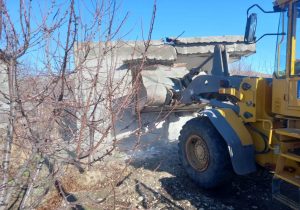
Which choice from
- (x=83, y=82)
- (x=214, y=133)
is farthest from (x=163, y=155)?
(x=83, y=82)

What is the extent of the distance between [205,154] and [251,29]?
190 centimetres

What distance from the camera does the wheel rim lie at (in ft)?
15.7

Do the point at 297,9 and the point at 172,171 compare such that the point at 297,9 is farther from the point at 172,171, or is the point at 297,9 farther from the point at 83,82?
the point at 172,171

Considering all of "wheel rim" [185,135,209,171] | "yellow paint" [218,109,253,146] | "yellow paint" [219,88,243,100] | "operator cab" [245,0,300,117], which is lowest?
"wheel rim" [185,135,209,171]

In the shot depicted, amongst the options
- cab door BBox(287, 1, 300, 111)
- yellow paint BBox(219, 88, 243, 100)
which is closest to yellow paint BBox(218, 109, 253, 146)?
yellow paint BBox(219, 88, 243, 100)

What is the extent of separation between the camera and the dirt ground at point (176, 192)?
4.29 metres

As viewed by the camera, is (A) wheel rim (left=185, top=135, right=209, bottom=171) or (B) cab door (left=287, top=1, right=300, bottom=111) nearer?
(B) cab door (left=287, top=1, right=300, bottom=111)

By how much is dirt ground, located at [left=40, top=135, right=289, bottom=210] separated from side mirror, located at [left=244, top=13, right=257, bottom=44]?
5.76 ft

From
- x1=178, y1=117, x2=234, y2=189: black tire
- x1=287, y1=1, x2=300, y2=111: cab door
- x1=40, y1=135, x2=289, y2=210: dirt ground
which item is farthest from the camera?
x1=178, y1=117, x2=234, y2=189: black tire

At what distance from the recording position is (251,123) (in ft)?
14.8

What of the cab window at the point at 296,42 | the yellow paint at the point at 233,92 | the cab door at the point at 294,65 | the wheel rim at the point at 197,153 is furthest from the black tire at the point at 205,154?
the cab window at the point at 296,42

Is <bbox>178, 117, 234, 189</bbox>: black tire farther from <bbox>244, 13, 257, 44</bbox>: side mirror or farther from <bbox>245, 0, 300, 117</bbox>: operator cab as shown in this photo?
<bbox>244, 13, 257, 44</bbox>: side mirror

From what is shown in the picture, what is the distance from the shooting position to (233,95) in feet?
15.3

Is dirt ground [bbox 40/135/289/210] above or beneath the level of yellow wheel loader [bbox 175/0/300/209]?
beneath
